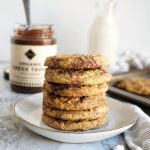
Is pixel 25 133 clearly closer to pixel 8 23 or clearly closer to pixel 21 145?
pixel 21 145

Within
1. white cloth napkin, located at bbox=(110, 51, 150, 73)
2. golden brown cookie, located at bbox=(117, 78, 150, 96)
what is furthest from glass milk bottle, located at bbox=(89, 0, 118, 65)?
golden brown cookie, located at bbox=(117, 78, 150, 96)

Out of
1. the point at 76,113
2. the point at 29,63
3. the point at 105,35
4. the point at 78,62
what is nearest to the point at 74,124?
the point at 76,113

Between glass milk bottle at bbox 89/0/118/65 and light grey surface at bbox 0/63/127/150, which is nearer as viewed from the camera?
light grey surface at bbox 0/63/127/150

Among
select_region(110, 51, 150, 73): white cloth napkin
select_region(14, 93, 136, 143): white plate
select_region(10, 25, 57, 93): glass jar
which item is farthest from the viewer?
select_region(110, 51, 150, 73): white cloth napkin

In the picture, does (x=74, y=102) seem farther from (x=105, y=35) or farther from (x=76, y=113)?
(x=105, y=35)

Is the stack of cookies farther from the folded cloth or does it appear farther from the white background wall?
the white background wall

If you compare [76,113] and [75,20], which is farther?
[75,20]

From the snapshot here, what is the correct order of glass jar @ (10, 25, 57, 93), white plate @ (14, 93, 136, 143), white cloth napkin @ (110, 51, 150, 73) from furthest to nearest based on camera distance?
1. white cloth napkin @ (110, 51, 150, 73)
2. glass jar @ (10, 25, 57, 93)
3. white plate @ (14, 93, 136, 143)
